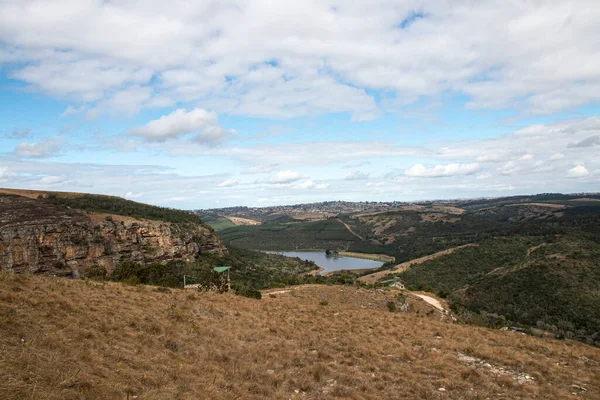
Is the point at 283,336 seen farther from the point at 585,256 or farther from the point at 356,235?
the point at 356,235

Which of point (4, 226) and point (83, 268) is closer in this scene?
point (4, 226)

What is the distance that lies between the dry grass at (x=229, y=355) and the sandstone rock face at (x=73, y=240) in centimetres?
3185

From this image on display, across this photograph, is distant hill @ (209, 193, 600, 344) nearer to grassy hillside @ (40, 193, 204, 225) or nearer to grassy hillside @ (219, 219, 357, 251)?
grassy hillside @ (219, 219, 357, 251)

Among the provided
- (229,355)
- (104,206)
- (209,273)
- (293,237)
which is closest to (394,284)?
(209,273)

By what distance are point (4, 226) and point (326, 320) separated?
145 ft

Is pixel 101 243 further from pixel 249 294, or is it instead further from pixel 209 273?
pixel 249 294

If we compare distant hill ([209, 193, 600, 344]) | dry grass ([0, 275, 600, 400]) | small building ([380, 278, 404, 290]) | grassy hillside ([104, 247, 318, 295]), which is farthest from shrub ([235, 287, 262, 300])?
small building ([380, 278, 404, 290])

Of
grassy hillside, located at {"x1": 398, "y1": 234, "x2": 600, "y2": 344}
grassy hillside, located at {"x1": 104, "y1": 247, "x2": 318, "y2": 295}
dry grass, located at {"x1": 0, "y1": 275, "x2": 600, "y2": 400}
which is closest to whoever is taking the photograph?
dry grass, located at {"x1": 0, "y1": 275, "x2": 600, "y2": 400}

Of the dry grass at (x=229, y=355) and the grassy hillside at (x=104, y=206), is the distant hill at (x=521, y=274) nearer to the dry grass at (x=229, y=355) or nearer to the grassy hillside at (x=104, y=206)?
the dry grass at (x=229, y=355)

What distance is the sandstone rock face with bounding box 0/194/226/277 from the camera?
131 feet

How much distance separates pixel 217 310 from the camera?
55.4 feet

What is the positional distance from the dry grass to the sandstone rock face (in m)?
31.9

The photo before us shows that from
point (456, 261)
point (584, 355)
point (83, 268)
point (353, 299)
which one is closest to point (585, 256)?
point (456, 261)

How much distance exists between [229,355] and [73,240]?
44492 millimetres
